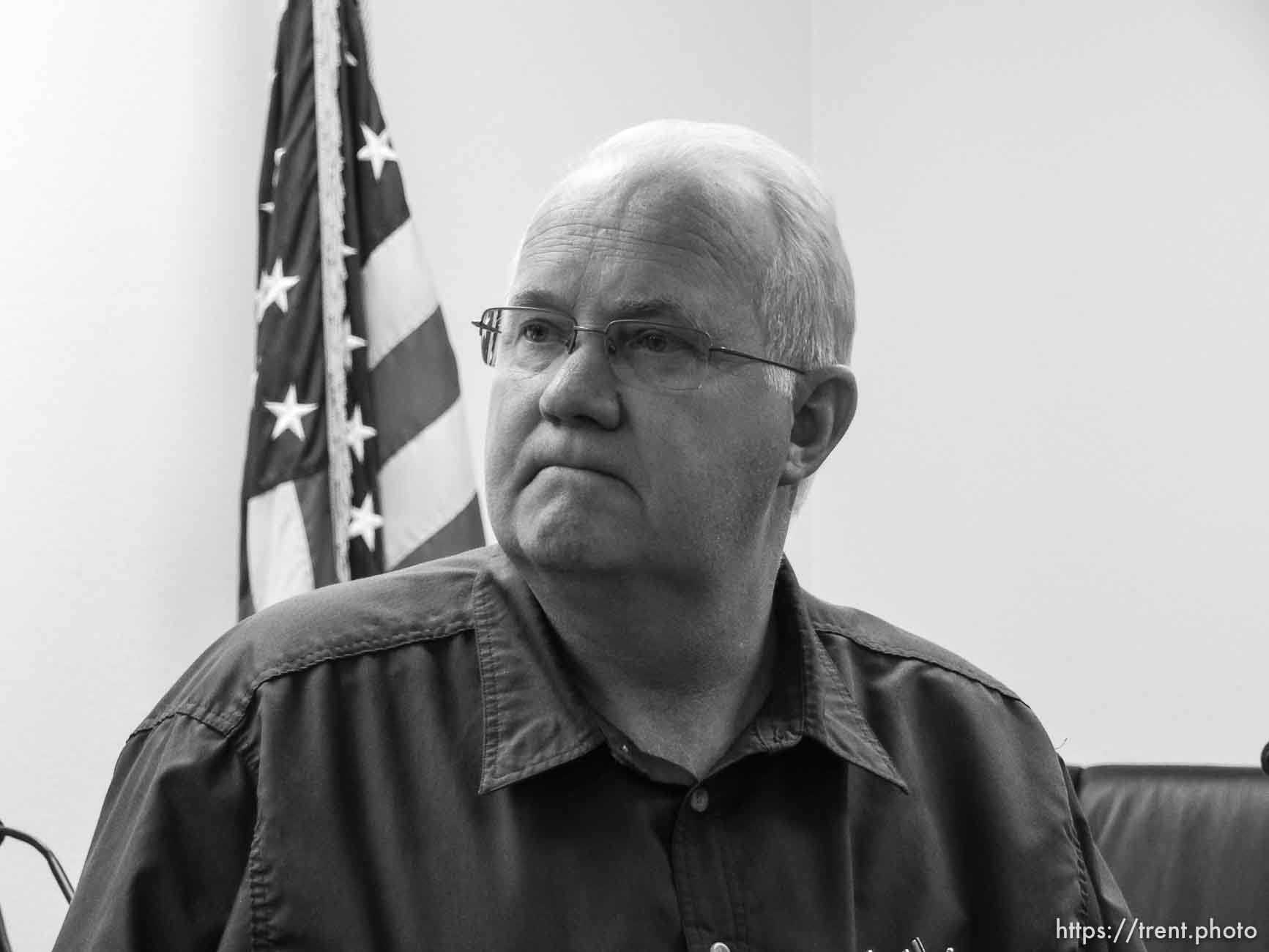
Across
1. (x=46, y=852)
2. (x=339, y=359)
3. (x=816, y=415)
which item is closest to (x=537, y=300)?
(x=816, y=415)

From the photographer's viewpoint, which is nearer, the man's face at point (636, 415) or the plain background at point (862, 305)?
the man's face at point (636, 415)

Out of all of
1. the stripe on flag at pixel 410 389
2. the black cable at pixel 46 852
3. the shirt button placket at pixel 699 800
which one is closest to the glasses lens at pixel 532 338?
the shirt button placket at pixel 699 800

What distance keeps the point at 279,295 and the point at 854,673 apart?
1.63m

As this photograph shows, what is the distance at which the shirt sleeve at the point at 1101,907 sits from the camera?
140cm

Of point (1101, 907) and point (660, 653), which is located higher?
point (660, 653)

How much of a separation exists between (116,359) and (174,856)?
5.84ft

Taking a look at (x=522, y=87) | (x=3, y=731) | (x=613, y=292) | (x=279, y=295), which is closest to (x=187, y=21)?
(x=279, y=295)

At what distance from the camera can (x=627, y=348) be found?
1.29 metres

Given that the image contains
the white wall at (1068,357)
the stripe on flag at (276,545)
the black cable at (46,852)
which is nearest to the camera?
the black cable at (46,852)

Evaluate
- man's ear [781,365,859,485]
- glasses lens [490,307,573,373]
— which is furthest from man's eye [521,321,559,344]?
man's ear [781,365,859,485]

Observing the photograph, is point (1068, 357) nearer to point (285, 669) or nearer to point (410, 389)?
point (410, 389)

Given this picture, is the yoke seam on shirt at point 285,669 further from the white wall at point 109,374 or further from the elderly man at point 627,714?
the white wall at point 109,374

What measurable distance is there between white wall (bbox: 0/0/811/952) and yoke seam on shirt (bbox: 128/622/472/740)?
1.51 m

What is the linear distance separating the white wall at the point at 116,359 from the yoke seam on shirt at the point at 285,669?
A: 1513mm
